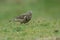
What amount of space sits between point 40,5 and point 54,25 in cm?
841

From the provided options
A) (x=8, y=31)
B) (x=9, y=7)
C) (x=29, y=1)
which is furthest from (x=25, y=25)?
(x=29, y=1)

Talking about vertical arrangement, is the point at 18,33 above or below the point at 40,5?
above

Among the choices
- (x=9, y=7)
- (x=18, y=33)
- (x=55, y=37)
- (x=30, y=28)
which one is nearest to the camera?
(x=55, y=37)

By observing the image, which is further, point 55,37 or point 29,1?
point 29,1

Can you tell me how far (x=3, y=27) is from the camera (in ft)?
41.2

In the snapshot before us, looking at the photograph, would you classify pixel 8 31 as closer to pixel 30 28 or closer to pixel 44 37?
pixel 30 28

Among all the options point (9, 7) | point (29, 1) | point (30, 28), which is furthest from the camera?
point (29, 1)

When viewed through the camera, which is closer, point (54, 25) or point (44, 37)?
point (44, 37)

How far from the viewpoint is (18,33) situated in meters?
11.3

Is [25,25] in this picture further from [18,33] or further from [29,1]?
[29,1]

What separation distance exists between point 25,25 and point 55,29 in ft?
4.34

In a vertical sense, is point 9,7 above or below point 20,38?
below

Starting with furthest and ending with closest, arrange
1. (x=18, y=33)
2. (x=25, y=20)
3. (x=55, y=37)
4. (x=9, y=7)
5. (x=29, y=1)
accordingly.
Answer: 1. (x=29, y=1)
2. (x=9, y=7)
3. (x=25, y=20)
4. (x=18, y=33)
5. (x=55, y=37)

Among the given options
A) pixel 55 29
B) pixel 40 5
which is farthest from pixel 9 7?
pixel 55 29
